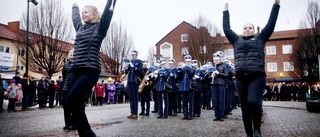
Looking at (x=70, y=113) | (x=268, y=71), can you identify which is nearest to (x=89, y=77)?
(x=70, y=113)

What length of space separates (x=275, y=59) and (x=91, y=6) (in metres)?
57.8

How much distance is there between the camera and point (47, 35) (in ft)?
96.1

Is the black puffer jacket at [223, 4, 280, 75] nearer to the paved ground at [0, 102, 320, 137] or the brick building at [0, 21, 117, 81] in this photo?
the paved ground at [0, 102, 320, 137]

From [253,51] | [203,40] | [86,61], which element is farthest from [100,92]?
[203,40]

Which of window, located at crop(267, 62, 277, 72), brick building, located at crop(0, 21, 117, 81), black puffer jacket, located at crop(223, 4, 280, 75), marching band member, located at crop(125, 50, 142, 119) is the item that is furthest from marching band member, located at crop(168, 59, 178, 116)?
window, located at crop(267, 62, 277, 72)

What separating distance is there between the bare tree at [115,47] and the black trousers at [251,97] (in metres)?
38.6

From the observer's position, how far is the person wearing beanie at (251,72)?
4945mm

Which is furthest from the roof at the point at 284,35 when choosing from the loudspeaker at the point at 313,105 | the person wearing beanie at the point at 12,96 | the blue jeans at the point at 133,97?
the blue jeans at the point at 133,97

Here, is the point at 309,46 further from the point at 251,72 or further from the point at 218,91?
the point at 251,72

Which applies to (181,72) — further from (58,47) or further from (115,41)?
(115,41)

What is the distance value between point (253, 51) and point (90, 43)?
302 centimetres

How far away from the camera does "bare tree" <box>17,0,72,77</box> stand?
2869cm

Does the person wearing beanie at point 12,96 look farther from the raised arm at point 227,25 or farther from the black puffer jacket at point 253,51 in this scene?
the black puffer jacket at point 253,51

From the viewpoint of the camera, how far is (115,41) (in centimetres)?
4278
